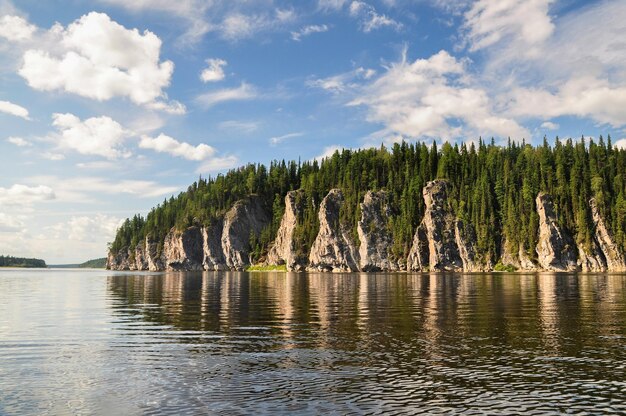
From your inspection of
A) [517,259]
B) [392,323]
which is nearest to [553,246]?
[517,259]

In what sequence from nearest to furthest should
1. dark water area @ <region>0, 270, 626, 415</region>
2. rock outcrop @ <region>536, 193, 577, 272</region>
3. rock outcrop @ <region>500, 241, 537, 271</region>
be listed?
dark water area @ <region>0, 270, 626, 415</region> < rock outcrop @ <region>536, 193, 577, 272</region> < rock outcrop @ <region>500, 241, 537, 271</region>

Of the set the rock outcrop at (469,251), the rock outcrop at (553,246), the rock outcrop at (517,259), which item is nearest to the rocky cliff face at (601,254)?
the rock outcrop at (553,246)

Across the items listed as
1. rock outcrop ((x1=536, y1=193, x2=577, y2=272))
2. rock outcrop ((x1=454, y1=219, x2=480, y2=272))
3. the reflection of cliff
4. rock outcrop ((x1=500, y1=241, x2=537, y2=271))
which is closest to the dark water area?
the reflection of cliff

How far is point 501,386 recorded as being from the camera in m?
18.3

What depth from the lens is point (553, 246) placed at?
585 feet

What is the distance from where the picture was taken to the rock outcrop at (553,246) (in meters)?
176

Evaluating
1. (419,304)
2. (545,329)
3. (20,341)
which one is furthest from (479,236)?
(20,341)

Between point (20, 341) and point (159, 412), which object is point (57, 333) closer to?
point (20, 341)

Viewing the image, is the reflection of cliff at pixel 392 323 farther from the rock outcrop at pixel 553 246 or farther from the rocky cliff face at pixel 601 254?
the rocky cliff face at pixel 601 254

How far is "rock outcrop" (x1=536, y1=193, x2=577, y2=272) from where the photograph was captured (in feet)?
578

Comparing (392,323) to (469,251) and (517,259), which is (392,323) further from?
(469,251)

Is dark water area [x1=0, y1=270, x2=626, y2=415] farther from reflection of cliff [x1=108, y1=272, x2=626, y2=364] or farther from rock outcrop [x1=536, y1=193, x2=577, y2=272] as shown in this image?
rock outcrop [x1=536, y1=193, x2=577, y2=272]

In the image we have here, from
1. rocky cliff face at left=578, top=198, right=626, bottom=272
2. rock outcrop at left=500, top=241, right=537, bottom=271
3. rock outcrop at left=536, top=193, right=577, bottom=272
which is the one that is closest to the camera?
rocky cliff face at left=578, top=198, right=626, bottom=272

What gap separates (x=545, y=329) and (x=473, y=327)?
452 centimetres
